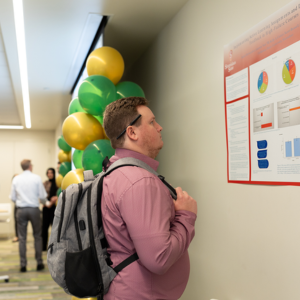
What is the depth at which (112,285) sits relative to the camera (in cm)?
120

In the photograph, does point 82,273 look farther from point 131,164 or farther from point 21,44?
point 21,44

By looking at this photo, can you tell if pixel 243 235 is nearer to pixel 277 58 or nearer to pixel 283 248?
pixel 283 248

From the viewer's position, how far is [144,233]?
1074mm

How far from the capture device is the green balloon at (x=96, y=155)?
2447 mm

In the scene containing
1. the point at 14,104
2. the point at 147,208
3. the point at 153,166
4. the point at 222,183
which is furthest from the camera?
the point at 14,104

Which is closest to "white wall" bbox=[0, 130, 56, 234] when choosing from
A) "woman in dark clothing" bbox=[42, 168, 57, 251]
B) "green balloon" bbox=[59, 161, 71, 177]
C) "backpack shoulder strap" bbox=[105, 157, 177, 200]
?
"woman in dark clothing" bbox=[42, 168, 57, 251]

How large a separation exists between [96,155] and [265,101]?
1.28m

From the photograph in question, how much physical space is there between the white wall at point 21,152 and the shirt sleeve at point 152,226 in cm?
904

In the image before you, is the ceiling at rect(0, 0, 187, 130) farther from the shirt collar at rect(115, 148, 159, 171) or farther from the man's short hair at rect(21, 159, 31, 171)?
the shirt collar at rect(115, 148, 159, 171)

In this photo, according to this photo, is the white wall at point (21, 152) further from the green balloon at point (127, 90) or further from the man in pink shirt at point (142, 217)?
the man in pink shirt at point (142, 217)

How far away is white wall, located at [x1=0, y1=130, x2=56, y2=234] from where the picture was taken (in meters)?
9.38

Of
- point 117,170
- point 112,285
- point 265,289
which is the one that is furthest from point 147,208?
point 265,289

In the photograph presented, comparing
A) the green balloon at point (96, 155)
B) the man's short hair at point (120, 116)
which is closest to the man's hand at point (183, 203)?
the man's short hair at point (120, 116)

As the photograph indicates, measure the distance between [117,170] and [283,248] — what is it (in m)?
0.91
